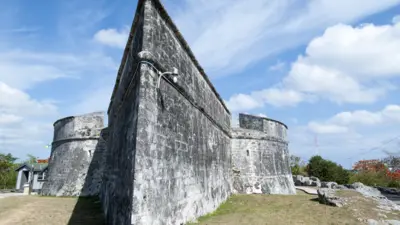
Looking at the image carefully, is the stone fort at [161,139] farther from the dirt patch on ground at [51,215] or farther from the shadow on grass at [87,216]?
the dirt patch on ground at [51,215]

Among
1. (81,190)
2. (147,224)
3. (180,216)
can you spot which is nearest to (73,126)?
(81,190)

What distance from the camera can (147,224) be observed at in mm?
4750

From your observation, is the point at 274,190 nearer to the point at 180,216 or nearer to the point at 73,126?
the point at 180,216

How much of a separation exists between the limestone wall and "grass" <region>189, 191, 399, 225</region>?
81 cm

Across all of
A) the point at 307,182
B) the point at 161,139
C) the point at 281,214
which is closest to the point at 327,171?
the point at 307,182

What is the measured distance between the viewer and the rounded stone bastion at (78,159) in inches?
609

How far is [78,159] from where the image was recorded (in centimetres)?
1619

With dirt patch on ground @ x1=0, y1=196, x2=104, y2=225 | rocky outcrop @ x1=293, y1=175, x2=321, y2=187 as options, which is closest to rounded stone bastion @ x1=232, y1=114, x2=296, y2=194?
rocky outcrop @ x1=293, y1=175, x2=321, y2=187

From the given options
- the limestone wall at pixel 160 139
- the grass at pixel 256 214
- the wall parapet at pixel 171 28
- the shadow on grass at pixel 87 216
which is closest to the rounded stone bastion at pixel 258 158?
the grass at pixel 256 214

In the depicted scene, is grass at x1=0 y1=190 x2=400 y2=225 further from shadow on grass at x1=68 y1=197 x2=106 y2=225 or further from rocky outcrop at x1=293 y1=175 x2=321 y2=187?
rocky outcrop at x1=293 y1=175 x2=321 y2=187

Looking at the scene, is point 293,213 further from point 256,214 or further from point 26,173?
point 26,173

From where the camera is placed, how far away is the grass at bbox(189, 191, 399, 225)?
7488 mm

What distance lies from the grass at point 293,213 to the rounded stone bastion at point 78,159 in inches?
349

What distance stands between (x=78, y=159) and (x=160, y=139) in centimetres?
1261
